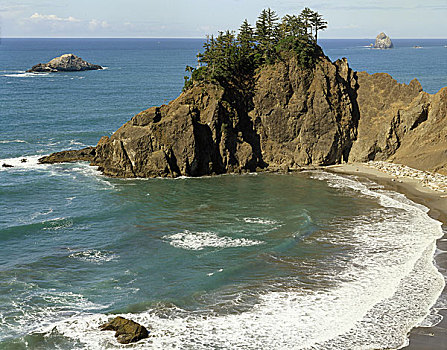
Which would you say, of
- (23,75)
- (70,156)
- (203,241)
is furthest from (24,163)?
(23,75)

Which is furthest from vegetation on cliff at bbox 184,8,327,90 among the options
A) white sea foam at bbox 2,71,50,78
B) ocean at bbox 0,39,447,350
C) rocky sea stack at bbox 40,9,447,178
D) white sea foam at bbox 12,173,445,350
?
white sea foam at bbox 2,71,50,78

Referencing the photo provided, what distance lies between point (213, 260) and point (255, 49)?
46699 millimetres

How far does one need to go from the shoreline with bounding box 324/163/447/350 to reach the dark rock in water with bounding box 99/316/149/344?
58.4 ft

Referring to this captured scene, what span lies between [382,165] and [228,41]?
32.1 m

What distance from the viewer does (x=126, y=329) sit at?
3184cm

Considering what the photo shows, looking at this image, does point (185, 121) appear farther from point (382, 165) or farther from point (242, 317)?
point (242, 317)

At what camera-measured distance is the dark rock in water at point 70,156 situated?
75.4m

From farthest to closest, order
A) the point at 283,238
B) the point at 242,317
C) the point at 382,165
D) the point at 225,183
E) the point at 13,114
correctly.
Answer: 1. the point at 13,114
2. the point at 382,165
3. the point at 225,183
4. the point at 283,238
5. the point at 242,317

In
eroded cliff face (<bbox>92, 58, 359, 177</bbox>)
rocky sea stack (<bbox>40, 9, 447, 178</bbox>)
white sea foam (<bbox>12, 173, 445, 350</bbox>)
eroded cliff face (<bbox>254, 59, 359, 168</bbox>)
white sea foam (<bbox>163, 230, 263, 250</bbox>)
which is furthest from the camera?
eroded cliff face (<bbox>254, 59, 359, 168</bbox>)

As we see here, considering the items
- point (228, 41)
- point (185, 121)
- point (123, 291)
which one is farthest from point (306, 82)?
point (123, 291)

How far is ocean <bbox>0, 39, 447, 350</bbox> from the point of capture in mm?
33031

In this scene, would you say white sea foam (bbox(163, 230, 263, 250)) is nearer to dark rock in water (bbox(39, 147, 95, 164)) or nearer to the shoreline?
the shoreline

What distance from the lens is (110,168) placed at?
7006cm

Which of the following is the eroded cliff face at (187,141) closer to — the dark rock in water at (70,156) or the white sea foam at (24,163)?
the dark rock in water at (70,156)
